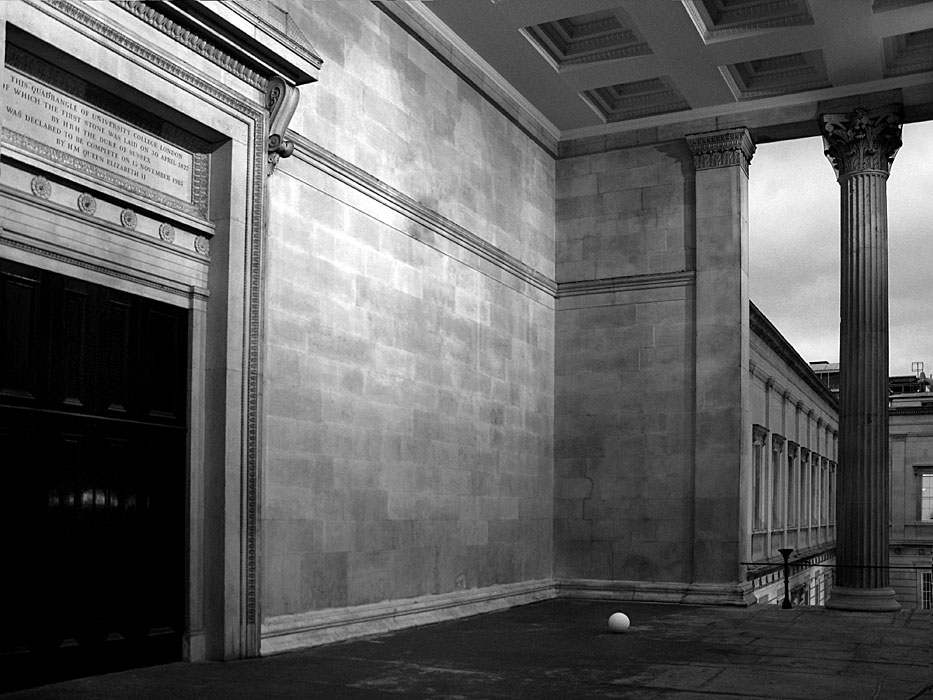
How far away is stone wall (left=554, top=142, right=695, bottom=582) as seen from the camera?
21.9 m

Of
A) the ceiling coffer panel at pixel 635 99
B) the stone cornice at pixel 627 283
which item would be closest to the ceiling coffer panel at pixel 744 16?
the ceiling coffer panel at pixel 635 99

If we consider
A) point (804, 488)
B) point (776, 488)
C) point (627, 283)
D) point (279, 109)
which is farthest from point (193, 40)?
point (804, 488)

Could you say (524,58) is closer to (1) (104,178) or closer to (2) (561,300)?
(2) (561,300)

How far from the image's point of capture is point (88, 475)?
36.0 ft

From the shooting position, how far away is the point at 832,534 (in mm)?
62344

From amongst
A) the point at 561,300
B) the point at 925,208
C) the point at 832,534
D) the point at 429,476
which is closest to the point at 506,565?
the point at 429,476

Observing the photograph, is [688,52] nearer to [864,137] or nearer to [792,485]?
[864,137]

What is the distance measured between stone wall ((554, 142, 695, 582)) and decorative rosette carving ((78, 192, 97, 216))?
531 inches

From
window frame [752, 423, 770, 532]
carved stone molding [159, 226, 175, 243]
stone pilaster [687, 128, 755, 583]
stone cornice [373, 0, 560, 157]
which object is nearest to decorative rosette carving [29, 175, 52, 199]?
carved stone molding [159, 226, 175, 243]

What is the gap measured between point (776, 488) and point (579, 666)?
30.4 m

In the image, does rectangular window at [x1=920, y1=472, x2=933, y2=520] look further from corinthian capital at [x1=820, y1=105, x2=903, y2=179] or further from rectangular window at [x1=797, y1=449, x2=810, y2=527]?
corinthian capital at [x1=820, y1=105, x2=903, y2=179]

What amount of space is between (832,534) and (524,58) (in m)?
49.3

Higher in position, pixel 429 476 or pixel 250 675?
pixel 429 476

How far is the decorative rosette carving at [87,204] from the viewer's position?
10961 millimetres
